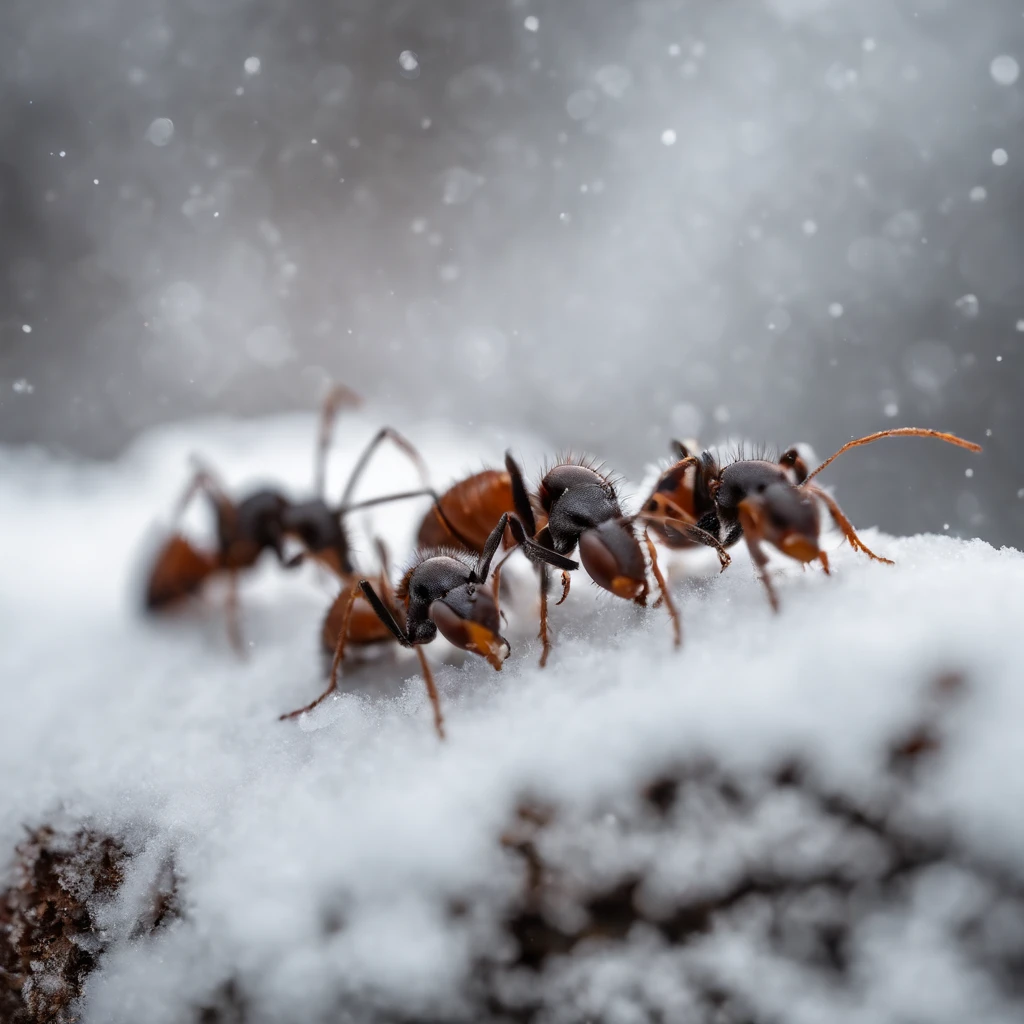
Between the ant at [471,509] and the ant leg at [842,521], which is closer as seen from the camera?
the ant leg at [842,521]

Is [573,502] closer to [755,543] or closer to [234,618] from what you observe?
[755,543]

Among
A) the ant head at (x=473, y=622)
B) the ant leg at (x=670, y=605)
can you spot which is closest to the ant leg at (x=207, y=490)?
the ant head at (x=473, y=622)

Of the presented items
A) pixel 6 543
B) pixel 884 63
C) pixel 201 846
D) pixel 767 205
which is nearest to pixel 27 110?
pixel 6 543

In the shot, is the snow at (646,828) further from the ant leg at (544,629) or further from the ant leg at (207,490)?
the ant leg at (207,490)

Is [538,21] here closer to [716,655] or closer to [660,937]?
[716,655]

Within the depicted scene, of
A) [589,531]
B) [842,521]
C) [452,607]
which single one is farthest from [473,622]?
[842,521]

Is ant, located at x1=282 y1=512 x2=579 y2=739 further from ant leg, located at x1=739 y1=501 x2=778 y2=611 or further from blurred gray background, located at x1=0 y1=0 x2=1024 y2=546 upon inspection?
blurred gray background, located at x1=0 y1=0 x2=1024 y2=546
